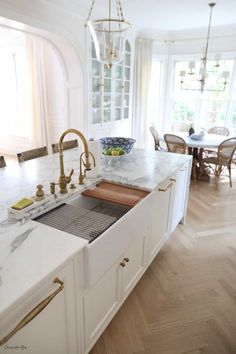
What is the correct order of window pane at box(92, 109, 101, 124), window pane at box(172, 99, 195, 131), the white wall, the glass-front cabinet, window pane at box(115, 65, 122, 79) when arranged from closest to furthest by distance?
1. the white wall
2. the glass-front cabinet
3. window pane at box(92, 109, 101, 124)
4. window pane at box(115, 65, 122, 79)
5. window pane at box(172, 99, 195, 131)

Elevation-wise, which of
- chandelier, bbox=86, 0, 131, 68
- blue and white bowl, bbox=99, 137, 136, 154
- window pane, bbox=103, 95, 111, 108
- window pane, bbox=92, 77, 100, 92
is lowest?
blue and white bowl, bbox=99, 137, 136, 154

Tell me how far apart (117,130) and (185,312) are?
3.98m

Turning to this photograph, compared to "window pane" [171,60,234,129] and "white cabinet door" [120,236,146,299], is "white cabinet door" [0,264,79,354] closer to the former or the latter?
"white cabinet door" [120,236,146,299]

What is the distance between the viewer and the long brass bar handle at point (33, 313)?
751mm

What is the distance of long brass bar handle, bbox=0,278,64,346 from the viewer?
75 centimetres

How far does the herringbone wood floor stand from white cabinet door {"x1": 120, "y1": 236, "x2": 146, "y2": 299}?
0.23m

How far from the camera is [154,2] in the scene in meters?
3.67

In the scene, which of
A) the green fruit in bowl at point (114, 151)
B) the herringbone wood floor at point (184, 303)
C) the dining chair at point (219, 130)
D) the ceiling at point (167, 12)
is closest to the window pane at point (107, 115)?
the ceiling at point (167, 12)

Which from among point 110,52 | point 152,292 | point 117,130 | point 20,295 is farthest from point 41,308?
point 117,130

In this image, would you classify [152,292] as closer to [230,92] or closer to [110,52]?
[110,52]

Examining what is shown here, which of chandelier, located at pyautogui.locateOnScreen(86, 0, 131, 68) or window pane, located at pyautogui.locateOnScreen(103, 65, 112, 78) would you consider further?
window pane, located at pyautogui.locateOnScreen(103, 65, 112, 78)

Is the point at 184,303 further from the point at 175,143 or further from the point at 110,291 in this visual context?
the point at 175,143

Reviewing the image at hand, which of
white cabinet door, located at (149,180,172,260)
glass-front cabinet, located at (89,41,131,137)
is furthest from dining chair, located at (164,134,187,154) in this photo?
white cabinet door, located at (149,180,172,260)

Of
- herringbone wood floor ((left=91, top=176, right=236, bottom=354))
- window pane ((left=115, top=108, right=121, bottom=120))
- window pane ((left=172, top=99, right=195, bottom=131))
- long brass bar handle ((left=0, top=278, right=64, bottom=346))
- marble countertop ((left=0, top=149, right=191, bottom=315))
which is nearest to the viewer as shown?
long brass bar handle ((left=0, top=278, right=64, bottom=346))
